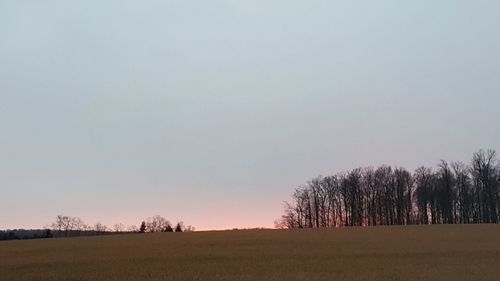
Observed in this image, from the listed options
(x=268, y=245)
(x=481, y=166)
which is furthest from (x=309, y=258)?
(x=481, y=166)

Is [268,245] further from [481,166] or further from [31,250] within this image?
[481,166]

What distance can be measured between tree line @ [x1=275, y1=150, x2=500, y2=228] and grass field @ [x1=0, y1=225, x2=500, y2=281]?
198 ft

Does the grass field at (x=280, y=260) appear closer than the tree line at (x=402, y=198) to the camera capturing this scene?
Yes

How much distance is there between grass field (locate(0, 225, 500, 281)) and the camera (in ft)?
87.7

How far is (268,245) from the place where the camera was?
4319 centimetres

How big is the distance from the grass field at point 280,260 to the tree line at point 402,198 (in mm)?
60434

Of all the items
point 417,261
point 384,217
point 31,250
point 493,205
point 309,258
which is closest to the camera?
point 417,261

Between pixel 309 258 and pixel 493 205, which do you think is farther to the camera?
pixel 493 205

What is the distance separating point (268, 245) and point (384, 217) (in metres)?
78.7

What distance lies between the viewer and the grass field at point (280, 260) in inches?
1052

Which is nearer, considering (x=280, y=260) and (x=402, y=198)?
(x=280, y=260)

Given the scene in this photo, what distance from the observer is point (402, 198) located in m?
117

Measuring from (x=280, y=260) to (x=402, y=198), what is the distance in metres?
89.6

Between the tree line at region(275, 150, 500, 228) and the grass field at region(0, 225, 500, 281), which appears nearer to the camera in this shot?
the grass field at region(0, 225, 500, 281)
